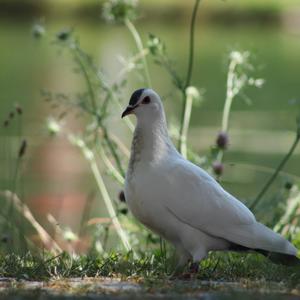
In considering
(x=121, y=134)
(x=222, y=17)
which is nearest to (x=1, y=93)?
(x=121, y=134)

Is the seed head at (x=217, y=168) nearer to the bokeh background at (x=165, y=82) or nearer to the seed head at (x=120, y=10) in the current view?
the bokeh background at (x=165, y=82)

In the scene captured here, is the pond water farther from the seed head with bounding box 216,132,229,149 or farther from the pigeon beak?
A: the pigeon beak

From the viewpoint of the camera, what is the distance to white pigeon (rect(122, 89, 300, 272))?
212 inches

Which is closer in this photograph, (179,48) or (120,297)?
(120,297)

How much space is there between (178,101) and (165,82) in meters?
5.11

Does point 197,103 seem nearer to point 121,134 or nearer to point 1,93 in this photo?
point 121,134

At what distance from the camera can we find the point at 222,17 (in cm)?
5381

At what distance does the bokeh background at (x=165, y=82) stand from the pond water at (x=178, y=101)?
1.0 inches

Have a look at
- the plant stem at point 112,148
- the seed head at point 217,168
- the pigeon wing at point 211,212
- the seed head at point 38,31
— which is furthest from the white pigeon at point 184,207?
the seed head at point 38,31

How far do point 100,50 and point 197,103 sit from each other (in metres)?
28.0

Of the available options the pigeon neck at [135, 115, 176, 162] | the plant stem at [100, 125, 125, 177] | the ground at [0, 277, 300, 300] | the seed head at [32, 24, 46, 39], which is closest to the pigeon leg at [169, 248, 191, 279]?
the ground at [0, 277, 300, 300]

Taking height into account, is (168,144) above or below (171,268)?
above

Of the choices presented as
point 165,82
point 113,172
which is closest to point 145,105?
point 113,172

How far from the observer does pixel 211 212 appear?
5.44 m
